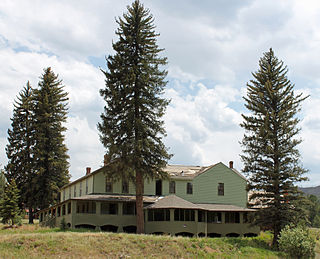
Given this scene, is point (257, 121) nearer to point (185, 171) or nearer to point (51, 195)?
point (185, 171)

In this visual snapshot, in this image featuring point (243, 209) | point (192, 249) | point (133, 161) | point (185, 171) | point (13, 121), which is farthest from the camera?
point (13, 121)

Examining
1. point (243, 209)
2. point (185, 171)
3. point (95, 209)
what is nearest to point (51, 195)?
point (95, 209)

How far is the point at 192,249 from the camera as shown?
31.1 m

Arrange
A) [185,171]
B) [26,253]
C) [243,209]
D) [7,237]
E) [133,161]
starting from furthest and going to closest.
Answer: [185,171], [243,209], [133,161], [7,237], [26,253]

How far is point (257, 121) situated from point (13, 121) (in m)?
34.9

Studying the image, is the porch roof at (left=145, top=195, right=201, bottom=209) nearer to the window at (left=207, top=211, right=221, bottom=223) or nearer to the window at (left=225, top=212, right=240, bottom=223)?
the window at (left=207, top=211, right=221, bottom=223)

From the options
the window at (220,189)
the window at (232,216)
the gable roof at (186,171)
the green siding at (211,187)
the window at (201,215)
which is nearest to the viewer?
the window at (201,215)

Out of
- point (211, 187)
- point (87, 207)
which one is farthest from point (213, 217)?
point (87, 207)

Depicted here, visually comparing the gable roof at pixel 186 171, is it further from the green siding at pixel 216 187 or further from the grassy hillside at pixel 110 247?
the grassy hillside at pixel 110 247

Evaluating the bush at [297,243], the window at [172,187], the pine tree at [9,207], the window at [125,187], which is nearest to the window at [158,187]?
the window at [172,187]

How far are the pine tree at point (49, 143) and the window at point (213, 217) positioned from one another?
67.1 feet

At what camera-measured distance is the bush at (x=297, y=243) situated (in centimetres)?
3288

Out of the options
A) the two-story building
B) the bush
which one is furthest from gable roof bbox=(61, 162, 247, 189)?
the bush

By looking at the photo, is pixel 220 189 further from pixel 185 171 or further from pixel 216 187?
pixel 185 171
